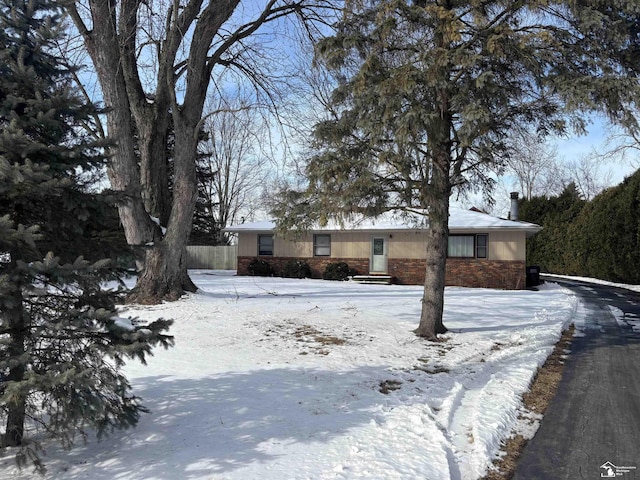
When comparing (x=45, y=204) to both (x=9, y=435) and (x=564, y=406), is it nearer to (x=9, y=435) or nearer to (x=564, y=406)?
(x=9, y=435)

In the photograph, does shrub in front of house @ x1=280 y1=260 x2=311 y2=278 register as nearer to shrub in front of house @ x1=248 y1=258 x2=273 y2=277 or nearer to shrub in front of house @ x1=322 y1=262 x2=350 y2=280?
shrub in front of house @ x1=248 y1=258 x2=273 y2=277

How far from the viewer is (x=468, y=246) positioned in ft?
67.5

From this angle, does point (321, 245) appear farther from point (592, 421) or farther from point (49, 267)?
point (49, 267)

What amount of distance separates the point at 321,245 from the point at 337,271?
190cm

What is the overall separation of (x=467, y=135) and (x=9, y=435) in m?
6.14

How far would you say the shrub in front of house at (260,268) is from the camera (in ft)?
75.7

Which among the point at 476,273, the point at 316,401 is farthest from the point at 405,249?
the point at 316,401

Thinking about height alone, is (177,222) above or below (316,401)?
above

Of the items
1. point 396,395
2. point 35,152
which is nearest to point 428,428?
point 396,395

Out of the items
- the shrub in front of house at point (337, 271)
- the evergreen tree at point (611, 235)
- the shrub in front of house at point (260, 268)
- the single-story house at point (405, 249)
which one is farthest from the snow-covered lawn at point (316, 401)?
the evergreen tree at point (611, 235)

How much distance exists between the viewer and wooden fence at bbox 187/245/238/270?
3186cm

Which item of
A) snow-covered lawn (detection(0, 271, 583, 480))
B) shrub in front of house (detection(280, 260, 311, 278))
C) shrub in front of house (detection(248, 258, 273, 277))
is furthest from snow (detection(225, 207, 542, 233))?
snow-covered lawn (detection(0, 271, 583, 480))

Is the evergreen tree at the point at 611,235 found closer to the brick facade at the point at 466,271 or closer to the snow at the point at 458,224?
the snow at the point at 458,224

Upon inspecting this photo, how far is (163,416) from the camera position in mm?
4102
